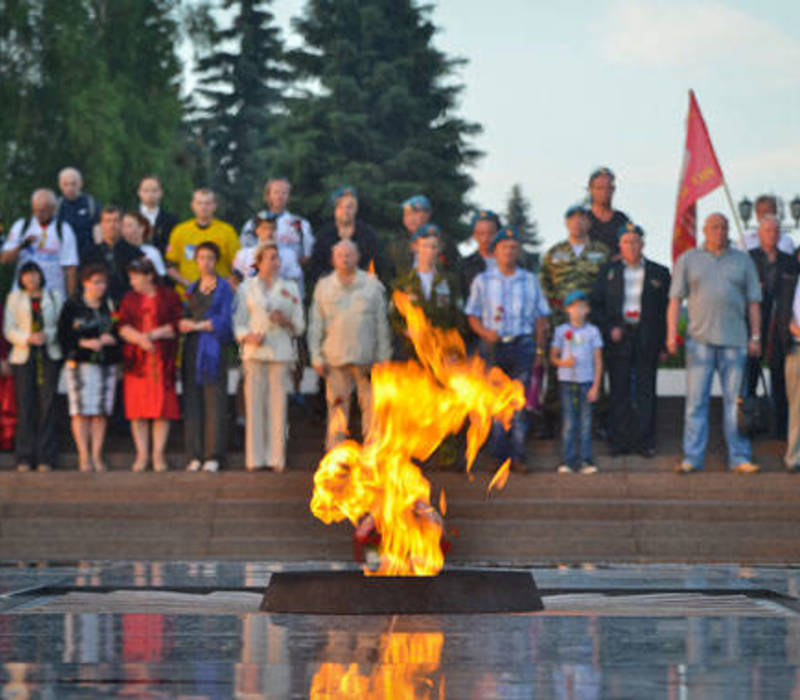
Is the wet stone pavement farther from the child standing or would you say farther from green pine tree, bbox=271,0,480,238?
green pine tree, bbox=271,0,480,238

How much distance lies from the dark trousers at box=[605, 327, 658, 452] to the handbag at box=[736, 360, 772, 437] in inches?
32.6

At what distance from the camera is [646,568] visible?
13.9 metres

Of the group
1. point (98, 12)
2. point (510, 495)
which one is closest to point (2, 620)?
point (510, 495)

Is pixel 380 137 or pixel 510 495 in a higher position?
pixel 380 137

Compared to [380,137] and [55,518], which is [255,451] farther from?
[380,137]

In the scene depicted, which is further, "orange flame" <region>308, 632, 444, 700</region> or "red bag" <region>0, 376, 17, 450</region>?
"red bag" <region>0, 376, 17, 450</region>

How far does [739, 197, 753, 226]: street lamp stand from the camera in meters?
36.7

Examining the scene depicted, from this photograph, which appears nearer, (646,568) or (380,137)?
(646,568)

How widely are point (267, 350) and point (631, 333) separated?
3260 mm

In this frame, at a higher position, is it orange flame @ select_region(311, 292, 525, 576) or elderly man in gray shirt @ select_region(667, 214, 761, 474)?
elderly man in gray shirt @ select_region(667, 214, 761, 474)

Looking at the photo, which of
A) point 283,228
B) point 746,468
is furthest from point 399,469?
point 283,228

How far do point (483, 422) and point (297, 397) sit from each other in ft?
26.3

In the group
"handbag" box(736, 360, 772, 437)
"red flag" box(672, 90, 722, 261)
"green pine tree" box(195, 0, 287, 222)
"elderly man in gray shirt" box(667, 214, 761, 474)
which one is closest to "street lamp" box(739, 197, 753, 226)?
"red flag" box(672, 90, 722, 261)

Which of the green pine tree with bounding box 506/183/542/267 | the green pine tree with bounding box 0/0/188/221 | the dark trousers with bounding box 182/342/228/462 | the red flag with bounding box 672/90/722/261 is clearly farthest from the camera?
the green pine tree with bounding box 506/183/542/267
